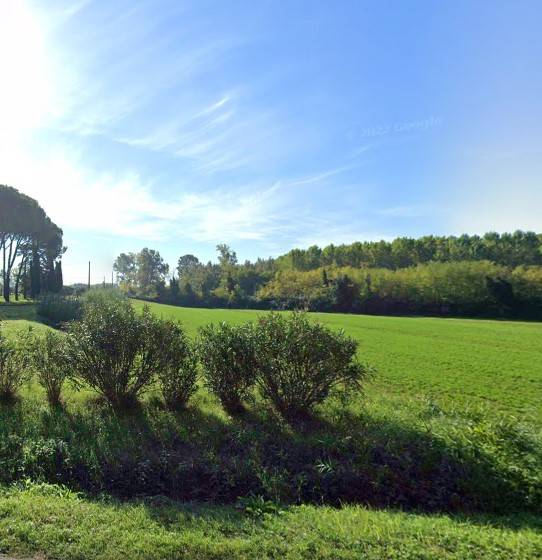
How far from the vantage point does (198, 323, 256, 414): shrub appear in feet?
21.6

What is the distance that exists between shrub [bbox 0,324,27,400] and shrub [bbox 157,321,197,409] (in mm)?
3064

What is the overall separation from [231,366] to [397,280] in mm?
64984

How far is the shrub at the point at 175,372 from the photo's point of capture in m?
7.01

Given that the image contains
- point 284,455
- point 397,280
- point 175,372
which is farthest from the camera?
point 397,280

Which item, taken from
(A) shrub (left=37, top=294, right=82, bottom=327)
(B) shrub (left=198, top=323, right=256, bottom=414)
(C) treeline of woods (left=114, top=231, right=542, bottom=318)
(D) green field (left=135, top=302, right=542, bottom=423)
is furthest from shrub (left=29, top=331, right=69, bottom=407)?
(C) treeline of woods (left=114, top=231, right=542, bottom=318)

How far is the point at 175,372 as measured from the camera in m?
7.02

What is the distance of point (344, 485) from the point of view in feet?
15.1

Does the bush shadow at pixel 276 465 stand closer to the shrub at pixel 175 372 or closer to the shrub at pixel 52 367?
the shrub at pixel 175 372

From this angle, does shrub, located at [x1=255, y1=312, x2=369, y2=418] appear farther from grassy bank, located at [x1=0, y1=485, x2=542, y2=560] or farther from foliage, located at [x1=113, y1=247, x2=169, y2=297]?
foliage, located at [x1=113, y1=247, x2=169, y2=297]

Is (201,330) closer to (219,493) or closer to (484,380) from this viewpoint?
(219,493)

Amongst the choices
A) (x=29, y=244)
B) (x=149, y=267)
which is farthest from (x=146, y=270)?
(x=29, y=244)

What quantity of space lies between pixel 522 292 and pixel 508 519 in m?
66.4

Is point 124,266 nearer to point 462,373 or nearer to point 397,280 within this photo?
point 397,280

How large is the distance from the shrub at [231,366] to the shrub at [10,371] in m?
3.96
